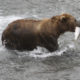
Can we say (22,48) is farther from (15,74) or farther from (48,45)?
(15,74)

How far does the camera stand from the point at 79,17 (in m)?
12.3

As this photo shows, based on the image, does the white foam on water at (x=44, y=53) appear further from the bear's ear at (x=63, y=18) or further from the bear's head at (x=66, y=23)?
the bear's ear at (x=63, y=18)

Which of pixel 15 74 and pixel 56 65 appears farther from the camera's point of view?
pixel 56 65

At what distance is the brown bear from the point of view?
8766mm

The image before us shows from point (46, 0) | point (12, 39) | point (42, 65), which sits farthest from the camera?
point (46, 0)

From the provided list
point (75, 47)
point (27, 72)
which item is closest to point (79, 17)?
point (75, 47)

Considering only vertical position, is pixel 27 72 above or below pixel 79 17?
below

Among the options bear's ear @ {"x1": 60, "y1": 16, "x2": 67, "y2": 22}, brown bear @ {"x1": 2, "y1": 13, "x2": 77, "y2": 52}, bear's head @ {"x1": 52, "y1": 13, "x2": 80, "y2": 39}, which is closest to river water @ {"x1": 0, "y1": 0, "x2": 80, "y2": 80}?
brown bear @ {"x1": 2, "y1": 13, "x2": 77, "y2": 52}

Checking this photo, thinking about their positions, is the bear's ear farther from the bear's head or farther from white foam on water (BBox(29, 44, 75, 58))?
white foam on water (BBox(29, 44, 75, 58))

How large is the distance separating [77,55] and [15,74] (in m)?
1.94

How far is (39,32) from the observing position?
8.88m

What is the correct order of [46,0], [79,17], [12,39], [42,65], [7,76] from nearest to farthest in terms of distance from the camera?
[7,76], [42,65], [12,39], [79,17], [46,0]

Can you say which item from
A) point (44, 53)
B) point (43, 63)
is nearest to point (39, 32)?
point (44, 53)

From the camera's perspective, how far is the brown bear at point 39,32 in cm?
877
